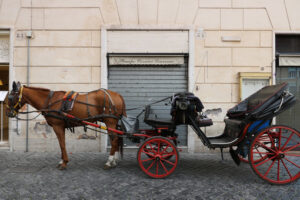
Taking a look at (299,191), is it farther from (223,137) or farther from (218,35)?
(218,35)

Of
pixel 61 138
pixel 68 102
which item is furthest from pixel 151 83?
pixel 61 138

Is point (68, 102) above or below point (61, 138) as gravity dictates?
above

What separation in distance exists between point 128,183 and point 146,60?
3.32 metres

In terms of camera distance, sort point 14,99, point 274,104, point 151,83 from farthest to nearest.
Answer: point 151,83 < point 14,99 < point 274,104

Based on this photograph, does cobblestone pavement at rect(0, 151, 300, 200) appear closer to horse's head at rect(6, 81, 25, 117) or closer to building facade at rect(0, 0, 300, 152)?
horse's head at rect(6, 81, 25, 117)

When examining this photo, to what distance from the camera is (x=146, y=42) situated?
233 inches

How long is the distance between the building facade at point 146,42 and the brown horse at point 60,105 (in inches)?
62.5

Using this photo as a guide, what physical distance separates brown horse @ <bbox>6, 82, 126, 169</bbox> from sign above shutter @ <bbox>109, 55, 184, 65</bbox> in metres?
1.71

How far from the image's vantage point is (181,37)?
5906 mm

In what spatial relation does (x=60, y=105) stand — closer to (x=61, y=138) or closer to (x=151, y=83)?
(x=61, y=138)

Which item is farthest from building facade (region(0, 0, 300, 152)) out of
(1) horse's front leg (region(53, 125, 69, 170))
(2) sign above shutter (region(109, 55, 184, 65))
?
(1) horse's front leg (region(53, 125, 69, 170))

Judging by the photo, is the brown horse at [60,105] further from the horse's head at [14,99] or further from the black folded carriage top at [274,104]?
the black folded carriage top at [274,104]

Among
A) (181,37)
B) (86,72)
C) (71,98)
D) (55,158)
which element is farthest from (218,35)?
(55,158)

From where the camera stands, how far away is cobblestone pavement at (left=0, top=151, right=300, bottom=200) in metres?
3.08
